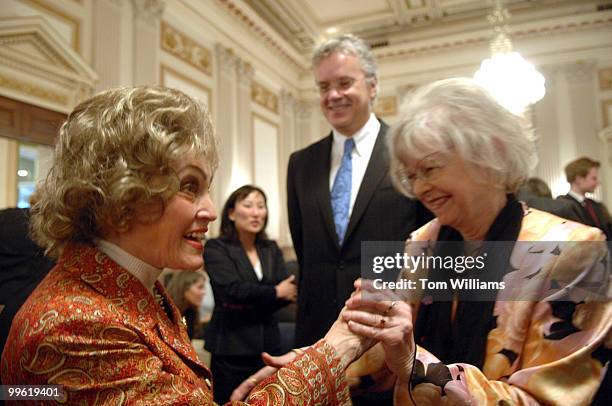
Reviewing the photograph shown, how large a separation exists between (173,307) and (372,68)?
3.28 feet

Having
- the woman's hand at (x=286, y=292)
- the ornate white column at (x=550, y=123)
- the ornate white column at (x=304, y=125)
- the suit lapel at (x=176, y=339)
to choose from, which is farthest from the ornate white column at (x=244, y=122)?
the suit lapel at (x=176, y=339)

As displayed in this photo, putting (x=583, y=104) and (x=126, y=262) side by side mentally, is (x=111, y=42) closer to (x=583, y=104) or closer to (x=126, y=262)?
(x=126, y=262)

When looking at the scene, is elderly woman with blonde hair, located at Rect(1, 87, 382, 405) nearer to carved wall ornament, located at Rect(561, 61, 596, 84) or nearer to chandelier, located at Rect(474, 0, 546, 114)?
chandelier, located at Rect(474, 0, 546, 114)

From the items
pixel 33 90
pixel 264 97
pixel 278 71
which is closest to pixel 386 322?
pixel 33 90

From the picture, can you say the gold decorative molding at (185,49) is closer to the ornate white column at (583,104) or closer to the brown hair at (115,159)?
the brown hair at (115,159)

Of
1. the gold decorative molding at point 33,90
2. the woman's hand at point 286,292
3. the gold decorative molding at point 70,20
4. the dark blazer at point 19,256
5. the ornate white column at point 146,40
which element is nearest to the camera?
the dark blazer at point 19,256

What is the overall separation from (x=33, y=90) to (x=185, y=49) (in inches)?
89.4

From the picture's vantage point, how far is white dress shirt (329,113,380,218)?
121 cm

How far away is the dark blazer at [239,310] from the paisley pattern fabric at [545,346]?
134 centimetres

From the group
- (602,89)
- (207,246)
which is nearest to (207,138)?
(207,246)

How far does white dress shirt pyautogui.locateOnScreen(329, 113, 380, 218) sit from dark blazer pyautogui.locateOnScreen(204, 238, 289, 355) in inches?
33.4

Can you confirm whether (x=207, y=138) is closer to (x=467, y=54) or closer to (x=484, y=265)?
(x=484, y=265)

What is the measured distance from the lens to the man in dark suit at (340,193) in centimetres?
106

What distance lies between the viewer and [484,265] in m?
0.67
